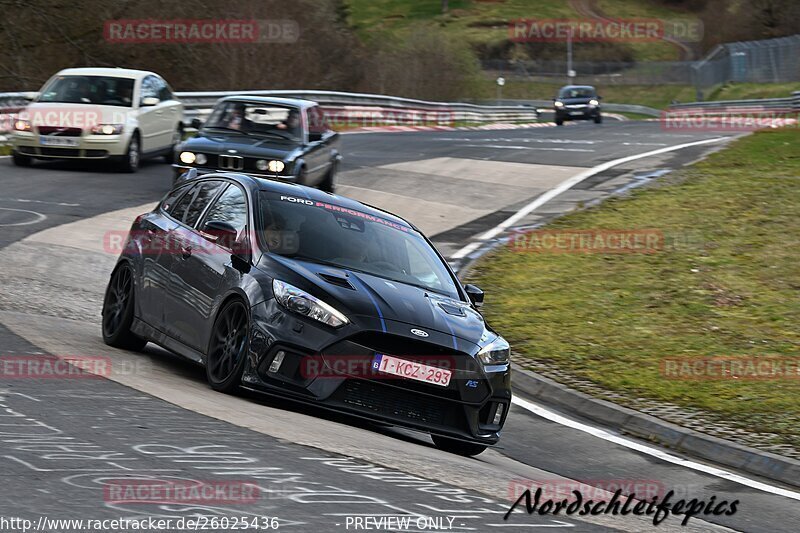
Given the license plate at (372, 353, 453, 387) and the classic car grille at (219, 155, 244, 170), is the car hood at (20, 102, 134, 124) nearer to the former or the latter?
the classic car grille at (219, 155, 244, 170)

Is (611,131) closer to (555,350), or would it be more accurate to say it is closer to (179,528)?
(555,350)

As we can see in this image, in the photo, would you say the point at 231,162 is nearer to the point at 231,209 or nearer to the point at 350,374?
the point at 231,209

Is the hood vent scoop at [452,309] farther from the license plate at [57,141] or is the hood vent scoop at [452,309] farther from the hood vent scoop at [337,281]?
the license plate at [57,141]

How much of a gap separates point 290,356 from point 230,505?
8.38ft

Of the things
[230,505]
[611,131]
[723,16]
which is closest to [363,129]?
[611,131]

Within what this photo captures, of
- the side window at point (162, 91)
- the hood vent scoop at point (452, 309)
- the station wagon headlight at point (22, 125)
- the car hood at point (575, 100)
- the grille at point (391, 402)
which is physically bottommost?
the car hood at point (575, 100)

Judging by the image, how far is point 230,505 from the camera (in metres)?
5.55

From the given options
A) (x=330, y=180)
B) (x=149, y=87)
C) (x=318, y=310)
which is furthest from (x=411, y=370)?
(x=149, y=87)

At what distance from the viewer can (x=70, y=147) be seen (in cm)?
2177

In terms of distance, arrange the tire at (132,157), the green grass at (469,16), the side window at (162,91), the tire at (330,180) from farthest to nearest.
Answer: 1. the green grass at (469,16)
2. the side window at (162,91)
3. the tire at (132,157)
4. the tire at (330,180)

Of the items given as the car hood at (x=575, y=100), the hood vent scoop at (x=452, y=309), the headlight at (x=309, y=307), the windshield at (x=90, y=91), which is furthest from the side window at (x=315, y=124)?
the car hood at (x=575, y=100)

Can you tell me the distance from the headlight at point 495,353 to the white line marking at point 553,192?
26.9 ft

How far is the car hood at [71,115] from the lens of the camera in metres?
21.6

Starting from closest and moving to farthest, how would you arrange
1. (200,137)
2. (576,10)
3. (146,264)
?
(146,264) < (200,137) < (576,10)
